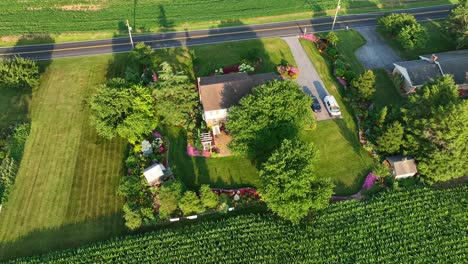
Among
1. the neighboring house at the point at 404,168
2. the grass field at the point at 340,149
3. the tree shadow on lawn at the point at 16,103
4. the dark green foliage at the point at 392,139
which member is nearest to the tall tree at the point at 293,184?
the grass field at the point at 340,149

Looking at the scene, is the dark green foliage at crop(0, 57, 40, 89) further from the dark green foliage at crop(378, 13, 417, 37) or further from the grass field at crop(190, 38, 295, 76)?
the dark green foliage at crop(378, 13, 417, 37)

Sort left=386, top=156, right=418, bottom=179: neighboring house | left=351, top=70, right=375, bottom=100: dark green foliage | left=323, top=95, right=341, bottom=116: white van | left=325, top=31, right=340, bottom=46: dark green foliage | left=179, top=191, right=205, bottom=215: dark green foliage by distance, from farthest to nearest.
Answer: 1. left=325, top=31, right=340, bottom=46: dark green foliage
2. left=323, top=95, right=341, bottom=116: white van
3. left=351, top=70, right=375, bottom=100: dark green foliage
4. left=386, top=156, right=418, bottom=179: neighboring house
5. left=179, top=191, right=205, bottom=215: dark green foliage

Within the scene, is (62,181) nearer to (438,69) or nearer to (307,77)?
(307,77)

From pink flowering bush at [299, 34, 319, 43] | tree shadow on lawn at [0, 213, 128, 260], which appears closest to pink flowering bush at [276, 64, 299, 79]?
pink flowering bush at [299, 34, 319, 43]

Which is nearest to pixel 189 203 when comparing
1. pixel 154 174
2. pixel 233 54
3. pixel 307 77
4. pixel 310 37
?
pixel 154 174

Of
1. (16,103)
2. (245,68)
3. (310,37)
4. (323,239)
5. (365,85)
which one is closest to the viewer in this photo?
(323,239)

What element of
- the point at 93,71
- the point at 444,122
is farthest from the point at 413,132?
the point at 93,71
